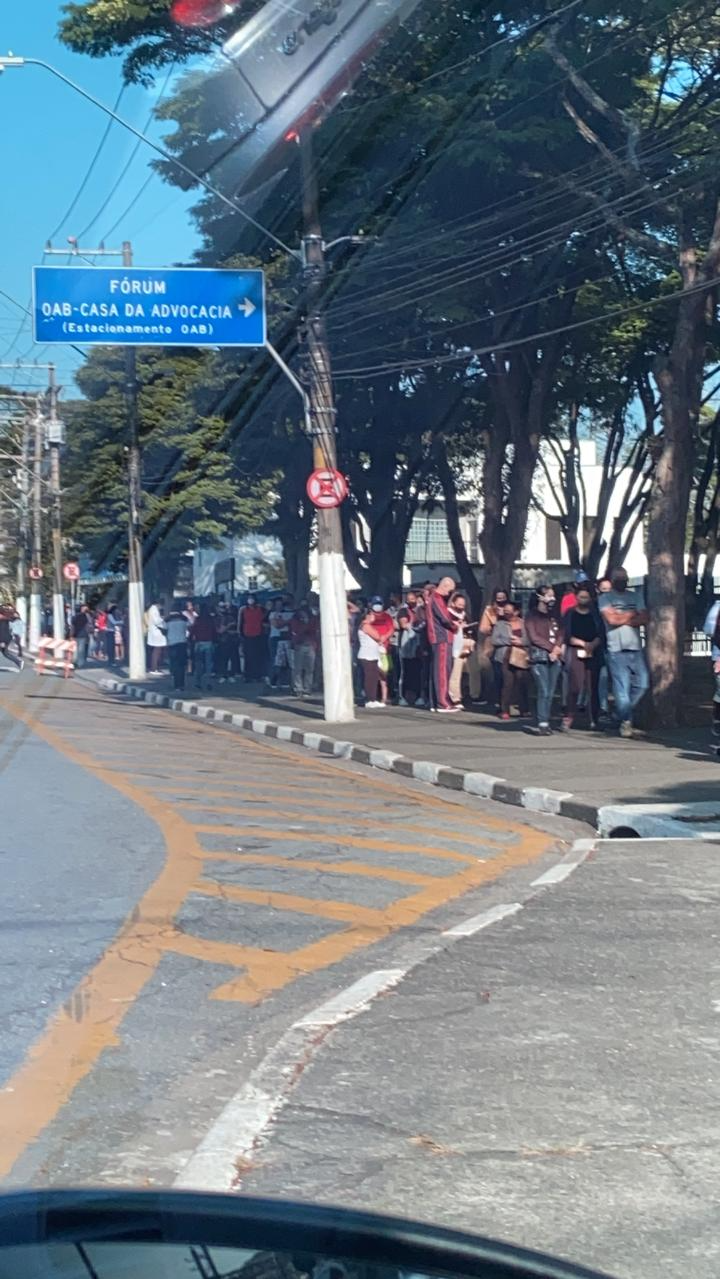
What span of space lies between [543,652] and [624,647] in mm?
1104

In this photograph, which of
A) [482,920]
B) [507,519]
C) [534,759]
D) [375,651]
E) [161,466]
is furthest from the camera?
[161,466]

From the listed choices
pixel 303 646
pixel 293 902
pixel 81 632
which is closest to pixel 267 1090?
pixel 293 902

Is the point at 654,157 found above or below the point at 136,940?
above

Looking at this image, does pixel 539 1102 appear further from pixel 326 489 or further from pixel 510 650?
pixel 326 489

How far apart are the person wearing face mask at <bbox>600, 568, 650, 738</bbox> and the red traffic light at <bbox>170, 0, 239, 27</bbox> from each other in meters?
9.75

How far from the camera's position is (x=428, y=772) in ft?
48.7

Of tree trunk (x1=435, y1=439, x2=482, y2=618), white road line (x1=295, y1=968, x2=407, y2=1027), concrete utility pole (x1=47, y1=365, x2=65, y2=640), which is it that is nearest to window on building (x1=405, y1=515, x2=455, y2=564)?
concrete utility pole (x1=47, y1=365, x2=65, y2=640)

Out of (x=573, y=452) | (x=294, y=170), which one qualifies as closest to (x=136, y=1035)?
(x=294, y=170)

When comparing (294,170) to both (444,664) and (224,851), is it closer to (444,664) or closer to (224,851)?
(444,664)

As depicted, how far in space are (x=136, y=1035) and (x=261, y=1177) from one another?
155 centimetres

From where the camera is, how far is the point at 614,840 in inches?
411

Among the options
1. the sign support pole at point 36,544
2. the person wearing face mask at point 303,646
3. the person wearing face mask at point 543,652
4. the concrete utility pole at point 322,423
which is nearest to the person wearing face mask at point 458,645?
the concrete utility pole at point 322,423

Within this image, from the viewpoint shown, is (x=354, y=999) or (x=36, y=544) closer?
(x=354, y=999)

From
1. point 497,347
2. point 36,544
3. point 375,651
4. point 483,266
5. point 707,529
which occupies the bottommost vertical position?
point 375,651
